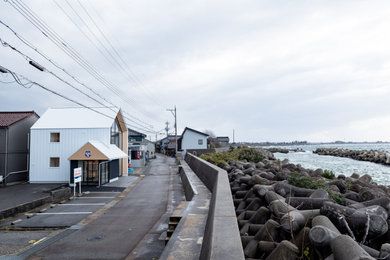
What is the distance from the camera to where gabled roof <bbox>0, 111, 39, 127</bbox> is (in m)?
24.8

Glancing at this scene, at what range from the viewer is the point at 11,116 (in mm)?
26484

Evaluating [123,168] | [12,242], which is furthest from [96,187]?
[12,242]

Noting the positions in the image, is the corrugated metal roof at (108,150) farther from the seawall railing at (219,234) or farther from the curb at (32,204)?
the seawall railing at (219,234)

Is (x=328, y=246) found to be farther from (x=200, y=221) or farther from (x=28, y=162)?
(x=28, y=162)

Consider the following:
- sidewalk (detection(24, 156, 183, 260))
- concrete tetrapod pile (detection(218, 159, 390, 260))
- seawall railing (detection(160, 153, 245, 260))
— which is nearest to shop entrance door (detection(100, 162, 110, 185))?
sidewalk (detection(24, 156, 183, 260))

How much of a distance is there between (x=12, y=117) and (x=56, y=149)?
6.64 metres

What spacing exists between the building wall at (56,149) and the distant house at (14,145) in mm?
1907

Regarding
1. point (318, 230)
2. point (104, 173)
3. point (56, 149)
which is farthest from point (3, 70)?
point (56, 149)

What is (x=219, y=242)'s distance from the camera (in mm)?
3658

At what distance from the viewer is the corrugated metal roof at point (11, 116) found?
24.8 meters

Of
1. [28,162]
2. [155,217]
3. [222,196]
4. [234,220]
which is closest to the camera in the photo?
[234,220]

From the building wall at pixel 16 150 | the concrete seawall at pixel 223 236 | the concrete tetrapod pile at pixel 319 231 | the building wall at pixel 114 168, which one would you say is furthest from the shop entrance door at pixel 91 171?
the concrete seawall at pixel 223 236

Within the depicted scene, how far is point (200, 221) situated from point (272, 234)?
2.28m

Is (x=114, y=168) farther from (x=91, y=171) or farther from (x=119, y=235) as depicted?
(x=119, y=235)
